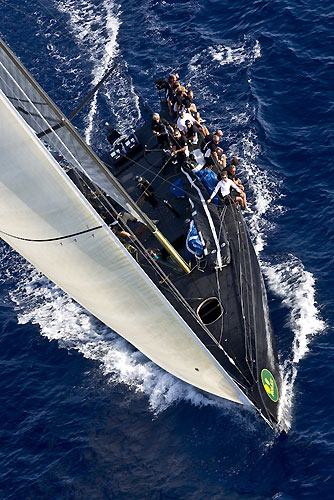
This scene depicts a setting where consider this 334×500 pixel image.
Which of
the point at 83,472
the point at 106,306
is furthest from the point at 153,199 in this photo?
the point at 83,472

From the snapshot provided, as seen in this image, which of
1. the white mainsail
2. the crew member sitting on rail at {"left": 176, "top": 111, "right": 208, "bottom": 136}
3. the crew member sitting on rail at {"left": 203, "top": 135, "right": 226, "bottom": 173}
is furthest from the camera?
the crew member sitting on rail at {"left": 176, "top": 111, "right": 208, "bottom": 136}

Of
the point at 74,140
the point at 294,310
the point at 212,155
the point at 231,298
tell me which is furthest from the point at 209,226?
the point at 74,140

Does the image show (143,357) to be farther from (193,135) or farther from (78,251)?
(193,135)

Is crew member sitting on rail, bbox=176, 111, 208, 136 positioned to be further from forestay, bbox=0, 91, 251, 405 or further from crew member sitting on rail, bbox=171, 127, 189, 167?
forestay, bbox=0, 91, 251, 405

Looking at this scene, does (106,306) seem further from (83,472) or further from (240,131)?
(240,131)

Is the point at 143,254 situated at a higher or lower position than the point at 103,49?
higher

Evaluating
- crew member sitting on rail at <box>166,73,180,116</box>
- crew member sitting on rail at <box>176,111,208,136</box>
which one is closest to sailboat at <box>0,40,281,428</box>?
crew member sitting on rail at <box>176,111,208,136</box>

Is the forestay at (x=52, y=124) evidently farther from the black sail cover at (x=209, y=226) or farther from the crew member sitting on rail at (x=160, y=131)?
the crew member sitting on rail at (x=160, y=131)
